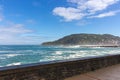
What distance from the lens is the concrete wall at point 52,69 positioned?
2.76 metres

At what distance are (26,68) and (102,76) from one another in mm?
1915

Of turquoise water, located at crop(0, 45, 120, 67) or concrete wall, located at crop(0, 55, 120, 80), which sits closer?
concrete wall, located at crop(0, 55, 120, 80)

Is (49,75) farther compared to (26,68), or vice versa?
(49,75)

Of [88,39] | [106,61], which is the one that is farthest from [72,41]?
[106,61]

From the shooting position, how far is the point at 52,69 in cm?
344

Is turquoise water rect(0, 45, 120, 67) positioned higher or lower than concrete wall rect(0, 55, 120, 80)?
lower

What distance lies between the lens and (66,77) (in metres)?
3.76

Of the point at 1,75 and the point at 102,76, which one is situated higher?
the point at 1,75

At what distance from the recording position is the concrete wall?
2760mm

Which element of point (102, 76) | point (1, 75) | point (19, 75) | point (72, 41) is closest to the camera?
point (1, 75)

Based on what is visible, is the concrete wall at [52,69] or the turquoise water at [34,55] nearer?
the concrete wall at [52,69]

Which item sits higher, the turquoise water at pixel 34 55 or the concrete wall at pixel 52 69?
the concrete wall at pixel 52 69

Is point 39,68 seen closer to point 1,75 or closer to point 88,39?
point 1,75

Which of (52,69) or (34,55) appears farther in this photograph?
(34,55)
